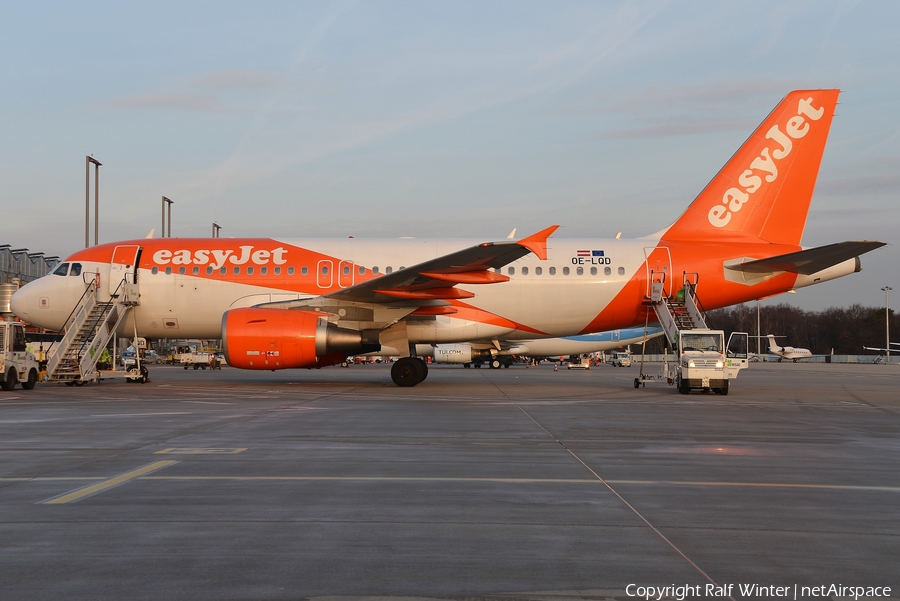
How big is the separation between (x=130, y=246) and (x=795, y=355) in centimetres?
8949

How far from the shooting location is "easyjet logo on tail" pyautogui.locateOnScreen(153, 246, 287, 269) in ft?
76.0

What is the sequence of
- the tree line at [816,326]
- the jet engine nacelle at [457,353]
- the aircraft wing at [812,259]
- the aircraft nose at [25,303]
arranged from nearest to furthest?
the aircraft wing at [812,259] < the aircraft nose at [25,303] < the jet engine nacelle at [457,353] < the tree line at [816,326]

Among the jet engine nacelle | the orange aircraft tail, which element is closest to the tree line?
the jet engine nacelle

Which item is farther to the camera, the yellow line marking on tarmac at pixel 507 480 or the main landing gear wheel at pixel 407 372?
the main landing gear wheel at pixel 407 372

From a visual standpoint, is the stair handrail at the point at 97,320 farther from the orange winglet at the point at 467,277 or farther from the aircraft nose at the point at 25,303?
the orange winglet at the point at 467,277

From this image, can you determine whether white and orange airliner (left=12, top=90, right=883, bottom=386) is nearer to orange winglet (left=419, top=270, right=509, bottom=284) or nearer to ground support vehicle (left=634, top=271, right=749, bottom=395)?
ground support vehicle (left=634, top=271, right=749, bottom=395)

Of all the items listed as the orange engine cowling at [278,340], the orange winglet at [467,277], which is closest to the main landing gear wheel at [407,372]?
the orange engine cowling at [278,340]

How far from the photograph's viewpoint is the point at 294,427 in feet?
39.2

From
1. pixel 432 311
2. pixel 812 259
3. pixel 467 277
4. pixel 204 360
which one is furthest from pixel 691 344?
pixel 204 360

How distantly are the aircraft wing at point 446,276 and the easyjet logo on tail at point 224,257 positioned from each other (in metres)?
2.81

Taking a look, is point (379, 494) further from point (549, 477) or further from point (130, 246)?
Answer: point (130, 246)

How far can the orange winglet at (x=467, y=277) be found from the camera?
65.1 ft

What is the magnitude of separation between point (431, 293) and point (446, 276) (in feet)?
4.57

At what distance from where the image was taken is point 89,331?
76.6ft
